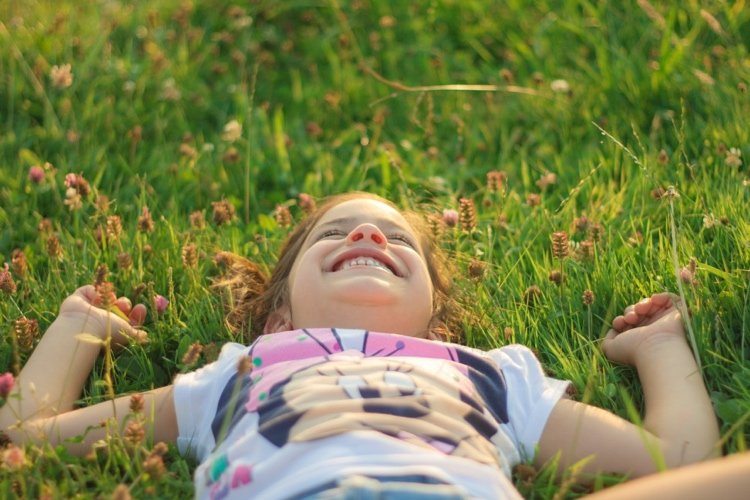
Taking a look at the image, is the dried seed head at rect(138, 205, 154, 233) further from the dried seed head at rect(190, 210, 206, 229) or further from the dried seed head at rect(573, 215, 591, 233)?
the dried seed head at rect(573, 215, 591, 233)

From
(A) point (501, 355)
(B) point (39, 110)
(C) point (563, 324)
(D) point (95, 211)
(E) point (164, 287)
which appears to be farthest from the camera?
(B) point (39, 110)

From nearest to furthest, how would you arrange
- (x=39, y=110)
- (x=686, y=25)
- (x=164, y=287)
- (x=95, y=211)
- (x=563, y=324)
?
(x=563, y=324) < (x=164, y=287) < (x=95, y=211) < (x=39, y=110) < (x=686, y=25)

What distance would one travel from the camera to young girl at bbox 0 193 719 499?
2.41 m

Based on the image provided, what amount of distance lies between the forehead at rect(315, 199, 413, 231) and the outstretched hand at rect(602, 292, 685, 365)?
70cm

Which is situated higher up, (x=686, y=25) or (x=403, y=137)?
(x=686, y=25)

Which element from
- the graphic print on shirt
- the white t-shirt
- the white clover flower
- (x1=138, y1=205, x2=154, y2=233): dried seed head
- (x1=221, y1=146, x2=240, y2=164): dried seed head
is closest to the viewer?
the white t-shirt

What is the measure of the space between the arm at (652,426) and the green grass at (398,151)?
9cm

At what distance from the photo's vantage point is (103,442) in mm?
2756

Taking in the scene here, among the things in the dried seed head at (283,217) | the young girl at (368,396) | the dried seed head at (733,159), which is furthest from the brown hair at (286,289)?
the dried seed head at (733,159)

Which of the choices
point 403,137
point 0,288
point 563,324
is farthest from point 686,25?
point 0,288

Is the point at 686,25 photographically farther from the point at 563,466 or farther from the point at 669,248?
the point at 563,466

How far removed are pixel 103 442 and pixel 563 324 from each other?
142 cm

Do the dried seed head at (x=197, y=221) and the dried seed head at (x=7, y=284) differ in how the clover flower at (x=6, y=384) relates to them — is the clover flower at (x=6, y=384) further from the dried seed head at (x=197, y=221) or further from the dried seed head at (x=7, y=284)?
the dried seed head at (x=197, y=221)

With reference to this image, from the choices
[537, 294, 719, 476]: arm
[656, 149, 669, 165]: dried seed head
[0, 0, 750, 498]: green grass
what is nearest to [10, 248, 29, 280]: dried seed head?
[0, 0, 750, 498]: green grass
